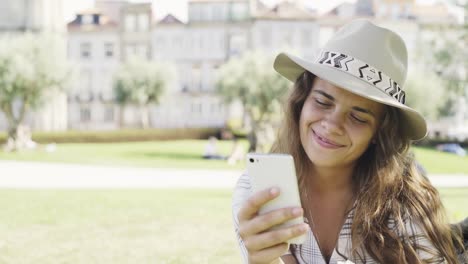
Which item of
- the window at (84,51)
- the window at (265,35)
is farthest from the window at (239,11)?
the window at (84,51)

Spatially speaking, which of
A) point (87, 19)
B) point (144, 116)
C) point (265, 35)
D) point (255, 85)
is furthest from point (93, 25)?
point (255, 85)

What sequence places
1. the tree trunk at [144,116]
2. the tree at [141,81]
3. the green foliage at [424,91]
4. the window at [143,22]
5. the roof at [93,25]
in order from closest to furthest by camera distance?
the green foliage at [424,91] → the tree at [141,81] → the tree trunk at [144,116] → the window at [143,22] → the roof at [93,25]

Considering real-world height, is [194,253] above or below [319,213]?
below

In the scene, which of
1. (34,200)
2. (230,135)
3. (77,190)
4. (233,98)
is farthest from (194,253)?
(230,135)

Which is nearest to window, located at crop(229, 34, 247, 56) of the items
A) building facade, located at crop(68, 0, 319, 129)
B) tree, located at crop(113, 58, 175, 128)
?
building facade, located at crop(68, 0, 319, 129)

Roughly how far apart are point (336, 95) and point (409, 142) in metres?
0.49

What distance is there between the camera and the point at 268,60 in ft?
112

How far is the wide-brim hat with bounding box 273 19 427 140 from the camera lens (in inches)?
99.6

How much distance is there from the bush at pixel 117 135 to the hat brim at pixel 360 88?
110 feet

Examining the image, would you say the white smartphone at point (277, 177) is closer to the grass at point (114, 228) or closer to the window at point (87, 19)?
the grass at point (114, 228)

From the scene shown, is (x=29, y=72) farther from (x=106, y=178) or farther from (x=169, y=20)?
(x=169, y=20)

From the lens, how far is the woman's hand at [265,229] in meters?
2.03

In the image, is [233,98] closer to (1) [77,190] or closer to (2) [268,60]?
(2) [268,60]

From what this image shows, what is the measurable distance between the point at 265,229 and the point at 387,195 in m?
0.81
